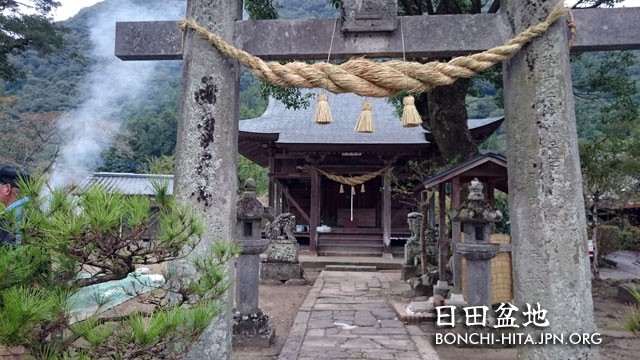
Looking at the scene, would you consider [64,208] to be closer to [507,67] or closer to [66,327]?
[66,327]

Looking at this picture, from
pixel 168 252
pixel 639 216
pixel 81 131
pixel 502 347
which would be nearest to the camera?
pixel 168 252

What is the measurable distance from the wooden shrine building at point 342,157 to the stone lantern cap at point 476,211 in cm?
598

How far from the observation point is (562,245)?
2.33 metres

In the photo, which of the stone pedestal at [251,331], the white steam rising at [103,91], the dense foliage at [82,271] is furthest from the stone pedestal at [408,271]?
the dense foliage at [82,271]

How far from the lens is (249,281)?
508 cm

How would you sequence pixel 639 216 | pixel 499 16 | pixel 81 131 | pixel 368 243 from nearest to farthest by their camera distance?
pixel 499 16, pixel 368 243, pixel 639 216, pixel 81 131

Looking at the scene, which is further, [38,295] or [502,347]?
[502,347]

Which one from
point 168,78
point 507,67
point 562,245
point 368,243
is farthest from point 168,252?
point 168,78

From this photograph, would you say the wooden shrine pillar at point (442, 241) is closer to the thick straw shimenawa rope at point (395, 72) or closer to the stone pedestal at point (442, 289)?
the stone pedestal at point (442, 289)

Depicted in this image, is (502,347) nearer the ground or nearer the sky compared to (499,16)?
nearer the ground

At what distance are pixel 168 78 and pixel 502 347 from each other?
54.9 metres

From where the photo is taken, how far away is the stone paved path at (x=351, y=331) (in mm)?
4242

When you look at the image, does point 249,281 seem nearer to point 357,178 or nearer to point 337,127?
point 357,178

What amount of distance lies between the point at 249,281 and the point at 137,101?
44935mm
